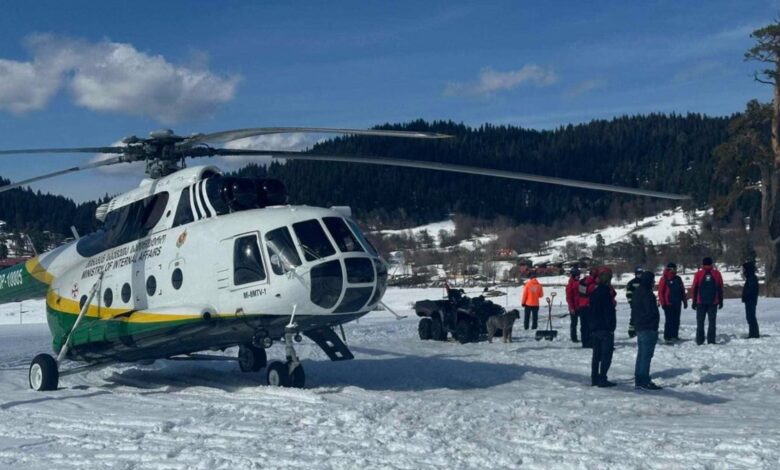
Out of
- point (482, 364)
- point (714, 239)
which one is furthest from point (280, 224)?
point (714, 239)

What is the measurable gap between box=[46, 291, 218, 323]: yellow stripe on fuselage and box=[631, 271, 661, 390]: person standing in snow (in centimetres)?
643

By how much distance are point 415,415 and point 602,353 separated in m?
4.41

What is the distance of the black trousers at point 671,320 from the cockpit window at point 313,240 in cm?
1006

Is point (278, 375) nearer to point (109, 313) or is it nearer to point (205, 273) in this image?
point (205, 273)

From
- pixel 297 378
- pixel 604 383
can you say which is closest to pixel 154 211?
pixel 297 378

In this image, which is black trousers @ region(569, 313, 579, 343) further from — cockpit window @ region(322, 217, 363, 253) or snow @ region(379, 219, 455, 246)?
snow @ region(379, 219, 455, 246)

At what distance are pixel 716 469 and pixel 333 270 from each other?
547cm

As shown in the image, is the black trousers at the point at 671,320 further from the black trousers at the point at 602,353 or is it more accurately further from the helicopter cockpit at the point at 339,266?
the helicopter cockpit at the point at 339,266

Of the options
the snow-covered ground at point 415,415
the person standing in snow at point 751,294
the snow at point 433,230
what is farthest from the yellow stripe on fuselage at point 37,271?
the snow at point 433,230

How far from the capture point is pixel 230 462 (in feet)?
24.9

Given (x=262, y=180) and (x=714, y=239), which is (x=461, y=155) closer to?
(x=714, y=239)

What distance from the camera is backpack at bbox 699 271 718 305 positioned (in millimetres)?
18266

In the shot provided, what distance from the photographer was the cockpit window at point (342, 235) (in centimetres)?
1159

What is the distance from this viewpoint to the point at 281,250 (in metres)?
11.5
